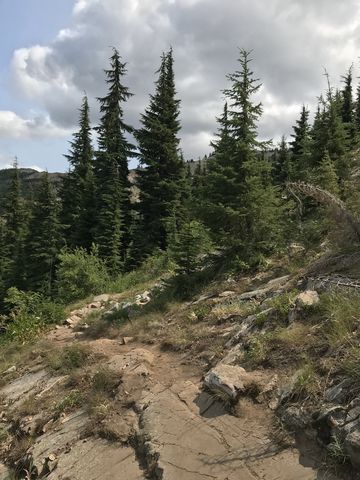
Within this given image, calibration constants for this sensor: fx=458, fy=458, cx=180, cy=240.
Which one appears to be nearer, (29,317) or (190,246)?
(190,246)

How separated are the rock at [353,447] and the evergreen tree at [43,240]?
28120 mm

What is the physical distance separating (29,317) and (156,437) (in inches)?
411

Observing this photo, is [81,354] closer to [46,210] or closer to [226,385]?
[226,385]

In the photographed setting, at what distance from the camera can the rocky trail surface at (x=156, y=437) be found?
16.4 feet

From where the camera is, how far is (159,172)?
31.0 meters

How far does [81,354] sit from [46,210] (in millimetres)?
24296

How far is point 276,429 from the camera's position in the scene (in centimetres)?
527

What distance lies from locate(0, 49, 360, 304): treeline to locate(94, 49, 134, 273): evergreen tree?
0.25 feet

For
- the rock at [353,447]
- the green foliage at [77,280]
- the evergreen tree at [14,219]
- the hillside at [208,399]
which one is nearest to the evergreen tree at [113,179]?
the green foliage at [77,280]

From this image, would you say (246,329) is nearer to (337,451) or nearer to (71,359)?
(337,451)

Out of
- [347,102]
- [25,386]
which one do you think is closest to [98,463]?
[25,386]

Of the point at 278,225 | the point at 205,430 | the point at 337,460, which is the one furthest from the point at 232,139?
the point at 337,460

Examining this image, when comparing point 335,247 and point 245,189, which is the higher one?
point 245,189

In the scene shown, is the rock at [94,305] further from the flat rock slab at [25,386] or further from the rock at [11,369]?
the flat rock slab at [25,386]
